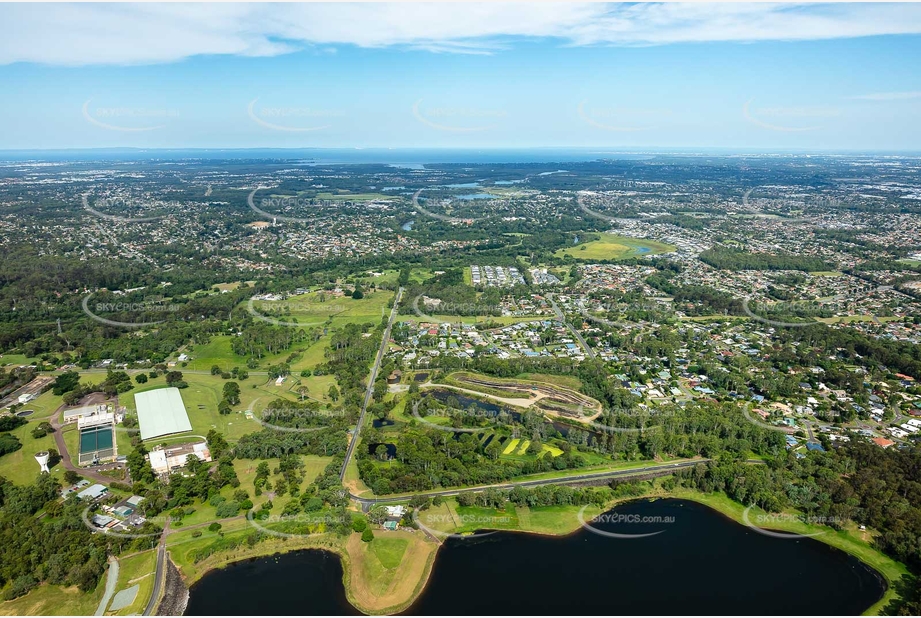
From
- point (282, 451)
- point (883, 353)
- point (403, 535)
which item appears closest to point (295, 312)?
point (282, 451)

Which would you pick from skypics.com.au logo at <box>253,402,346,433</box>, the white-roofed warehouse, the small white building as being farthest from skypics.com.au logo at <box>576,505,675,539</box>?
→ the white-roofed warehouse

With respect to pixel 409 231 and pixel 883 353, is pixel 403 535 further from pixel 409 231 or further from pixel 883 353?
pixel 409 231

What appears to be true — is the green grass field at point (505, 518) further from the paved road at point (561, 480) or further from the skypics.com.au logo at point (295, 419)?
the skypics.com.au logo at point (295, 419)

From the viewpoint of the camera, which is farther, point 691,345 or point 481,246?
point 481,246

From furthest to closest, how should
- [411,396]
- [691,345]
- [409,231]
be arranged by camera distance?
[409,231] → [691,345] → [411,396]

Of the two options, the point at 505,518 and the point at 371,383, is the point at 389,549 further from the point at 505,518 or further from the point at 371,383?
the point at 371,383

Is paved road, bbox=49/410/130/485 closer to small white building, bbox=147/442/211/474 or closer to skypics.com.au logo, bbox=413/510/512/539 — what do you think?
small white building, bbox=147/442/211/474
